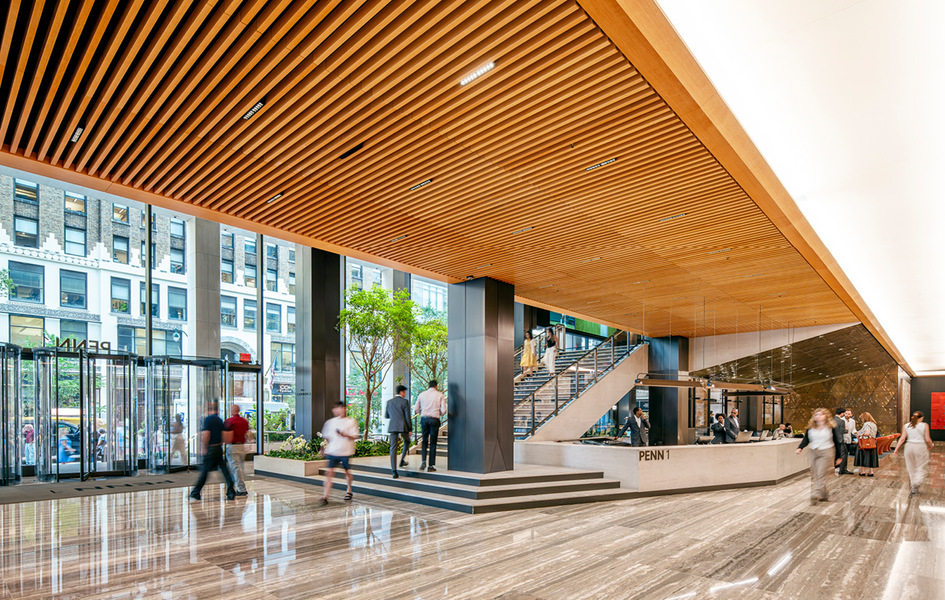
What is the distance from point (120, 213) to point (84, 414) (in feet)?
14.5

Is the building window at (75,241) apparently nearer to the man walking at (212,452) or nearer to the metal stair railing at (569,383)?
the man walking at (212,452)

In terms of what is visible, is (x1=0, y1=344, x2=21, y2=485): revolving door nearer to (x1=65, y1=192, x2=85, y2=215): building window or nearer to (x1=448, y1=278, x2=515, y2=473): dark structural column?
(x1=65, y1=192, x2=85, y2=215): building window

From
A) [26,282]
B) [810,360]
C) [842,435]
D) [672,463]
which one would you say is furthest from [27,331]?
[810,360]

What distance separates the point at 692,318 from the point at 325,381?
8.81 m

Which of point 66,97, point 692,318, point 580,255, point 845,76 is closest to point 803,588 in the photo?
point 845,76

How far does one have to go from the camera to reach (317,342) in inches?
529

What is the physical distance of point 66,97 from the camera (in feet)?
13.5

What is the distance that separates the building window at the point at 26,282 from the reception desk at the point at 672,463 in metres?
9.64

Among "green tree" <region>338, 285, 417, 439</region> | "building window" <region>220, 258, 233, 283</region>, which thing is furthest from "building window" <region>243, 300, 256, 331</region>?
"green tree" <region>338, 285, 417, 439</region>

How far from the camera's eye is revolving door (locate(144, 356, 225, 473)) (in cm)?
1215

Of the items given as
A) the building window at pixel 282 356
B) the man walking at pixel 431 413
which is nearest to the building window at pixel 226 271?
the building window at pixel 282 356

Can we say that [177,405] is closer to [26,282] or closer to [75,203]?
[26,282]

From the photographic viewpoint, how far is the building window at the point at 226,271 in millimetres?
14710

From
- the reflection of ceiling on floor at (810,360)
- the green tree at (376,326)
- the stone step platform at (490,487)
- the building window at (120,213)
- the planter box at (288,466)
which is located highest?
the building window at (120,213)
